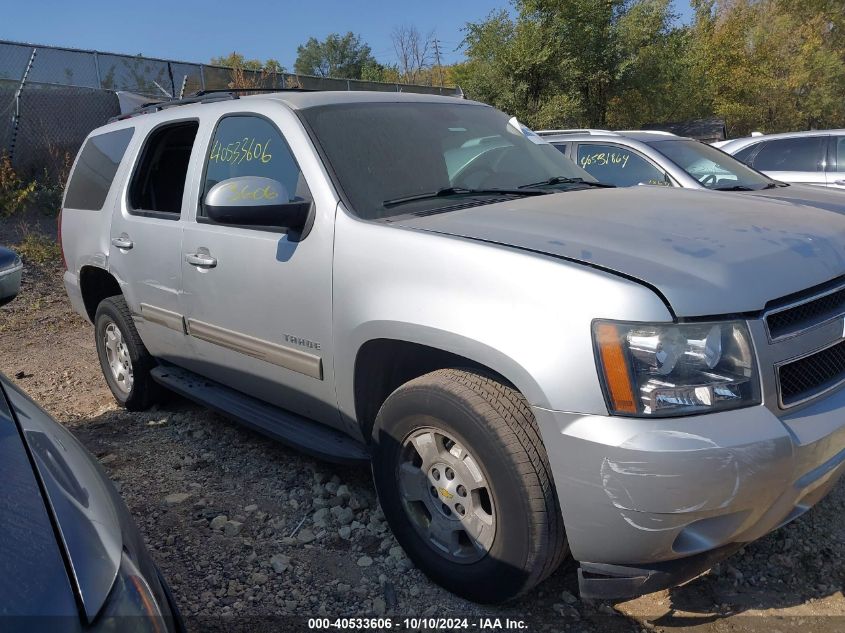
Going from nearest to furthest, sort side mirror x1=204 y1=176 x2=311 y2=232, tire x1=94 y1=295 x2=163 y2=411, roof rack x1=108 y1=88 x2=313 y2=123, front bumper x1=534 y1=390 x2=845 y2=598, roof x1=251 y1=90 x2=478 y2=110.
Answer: front bumper x1=534 y1=390 x2=845 y2=598, side mirror x1=204 y1=176 x2=311 y2=232, roof x1=251 y1=90 x2=478 y2=110, roof rack x1=108 y1=88 x2=313 y2=123, tire x1=94 y1=295 x2=163 y2=411

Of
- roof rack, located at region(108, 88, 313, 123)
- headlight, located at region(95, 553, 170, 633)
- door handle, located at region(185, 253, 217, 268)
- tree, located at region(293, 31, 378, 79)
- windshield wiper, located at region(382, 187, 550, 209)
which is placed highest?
tree, located at region(293, 31, 378, 79)

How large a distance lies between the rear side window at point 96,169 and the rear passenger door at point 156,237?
0.82 ft

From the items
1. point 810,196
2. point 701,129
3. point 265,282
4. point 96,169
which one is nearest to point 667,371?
point 265,282

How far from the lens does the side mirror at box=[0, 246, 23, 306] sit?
7.27ft

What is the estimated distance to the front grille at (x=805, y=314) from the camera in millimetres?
2021

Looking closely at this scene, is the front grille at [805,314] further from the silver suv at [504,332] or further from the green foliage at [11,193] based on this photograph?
the green foliage at [11,193]

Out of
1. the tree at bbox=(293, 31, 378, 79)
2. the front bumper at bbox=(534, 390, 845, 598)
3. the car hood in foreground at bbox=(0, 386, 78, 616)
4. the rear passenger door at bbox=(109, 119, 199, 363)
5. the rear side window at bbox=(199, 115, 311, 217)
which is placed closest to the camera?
the car hood in foreground at bbox=(0, 386, 78, 616)

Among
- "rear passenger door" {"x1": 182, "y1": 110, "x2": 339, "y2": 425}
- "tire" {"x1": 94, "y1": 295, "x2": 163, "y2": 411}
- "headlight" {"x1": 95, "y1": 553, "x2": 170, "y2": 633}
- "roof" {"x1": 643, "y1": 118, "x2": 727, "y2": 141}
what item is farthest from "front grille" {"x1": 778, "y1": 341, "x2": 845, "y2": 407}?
"roof" {"x1": 643, "y1": 118, "x2": 727, "y2": 141}

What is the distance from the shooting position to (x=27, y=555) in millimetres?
1218

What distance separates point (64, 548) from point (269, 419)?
199 cm

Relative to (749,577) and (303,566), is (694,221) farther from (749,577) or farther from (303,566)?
(303,566)

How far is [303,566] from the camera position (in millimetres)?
2783

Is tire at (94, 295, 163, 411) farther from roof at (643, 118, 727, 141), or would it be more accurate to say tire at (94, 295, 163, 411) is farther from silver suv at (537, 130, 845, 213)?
roof at (643, 118, 727, 141)

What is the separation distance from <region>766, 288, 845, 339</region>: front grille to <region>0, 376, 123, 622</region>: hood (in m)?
1.81
